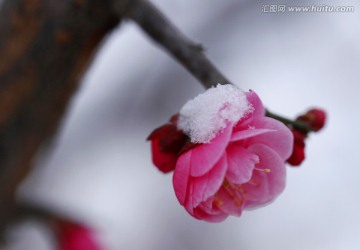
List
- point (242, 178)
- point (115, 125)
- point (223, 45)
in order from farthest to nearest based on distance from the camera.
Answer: point (115, 125) < point (223, 45) < point (242, 178)

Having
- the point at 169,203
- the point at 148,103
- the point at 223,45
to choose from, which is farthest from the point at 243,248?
the point at 223,45

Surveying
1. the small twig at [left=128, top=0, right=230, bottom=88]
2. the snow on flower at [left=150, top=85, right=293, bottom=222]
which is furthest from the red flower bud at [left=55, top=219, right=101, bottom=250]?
the snow on flower at [left=150, top=85, right=293, bottom=222]

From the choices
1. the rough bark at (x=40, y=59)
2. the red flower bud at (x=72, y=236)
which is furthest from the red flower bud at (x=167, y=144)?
the red flower bud at (x=72, y=236)

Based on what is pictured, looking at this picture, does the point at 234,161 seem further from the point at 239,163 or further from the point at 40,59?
the point at 40,59

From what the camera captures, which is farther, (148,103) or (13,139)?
(148,103)

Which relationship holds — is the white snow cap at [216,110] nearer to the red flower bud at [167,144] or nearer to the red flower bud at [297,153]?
the red flower bud at [167,144]

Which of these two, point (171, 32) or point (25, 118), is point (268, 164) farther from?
point (25, 118)

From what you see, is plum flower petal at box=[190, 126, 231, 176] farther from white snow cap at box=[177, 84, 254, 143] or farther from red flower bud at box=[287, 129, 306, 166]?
red flower bud at box=[287, 129, 306, 166]
